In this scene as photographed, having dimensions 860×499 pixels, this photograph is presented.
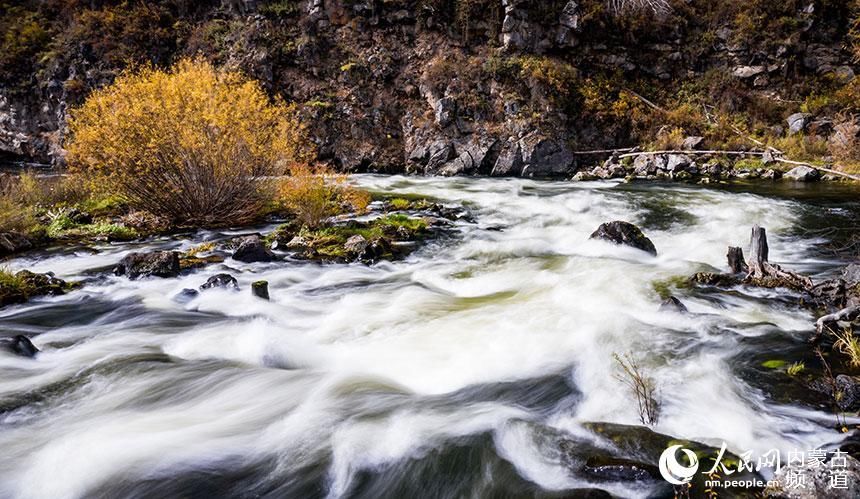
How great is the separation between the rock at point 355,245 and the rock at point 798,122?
71.2 feet

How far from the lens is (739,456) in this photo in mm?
3490

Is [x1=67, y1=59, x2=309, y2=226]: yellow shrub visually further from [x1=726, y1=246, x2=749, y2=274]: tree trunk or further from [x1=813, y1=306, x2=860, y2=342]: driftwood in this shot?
[x1=813, y1=306, x2=860, y2=342]: driftwood

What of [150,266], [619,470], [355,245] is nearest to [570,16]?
[355,245]

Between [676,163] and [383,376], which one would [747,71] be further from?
[383,376]

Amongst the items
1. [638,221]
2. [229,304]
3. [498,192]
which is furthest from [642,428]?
[498,192]

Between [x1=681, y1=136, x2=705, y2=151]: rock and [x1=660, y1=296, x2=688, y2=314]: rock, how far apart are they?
17699 mm

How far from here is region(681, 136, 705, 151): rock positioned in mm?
21312

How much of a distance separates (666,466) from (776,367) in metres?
2.37

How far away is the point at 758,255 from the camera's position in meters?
7.30

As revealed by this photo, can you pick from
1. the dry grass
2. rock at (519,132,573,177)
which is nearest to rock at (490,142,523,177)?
rock at (519,132,573,177)

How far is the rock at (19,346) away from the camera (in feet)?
17.7

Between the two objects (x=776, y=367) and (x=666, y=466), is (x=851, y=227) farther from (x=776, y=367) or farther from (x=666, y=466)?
(x=666, y=466)

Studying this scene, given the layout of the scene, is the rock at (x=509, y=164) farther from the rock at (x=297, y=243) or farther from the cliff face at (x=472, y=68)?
the rock at (x=297, y=243)

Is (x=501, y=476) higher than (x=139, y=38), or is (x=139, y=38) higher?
(x=139, y=38)
